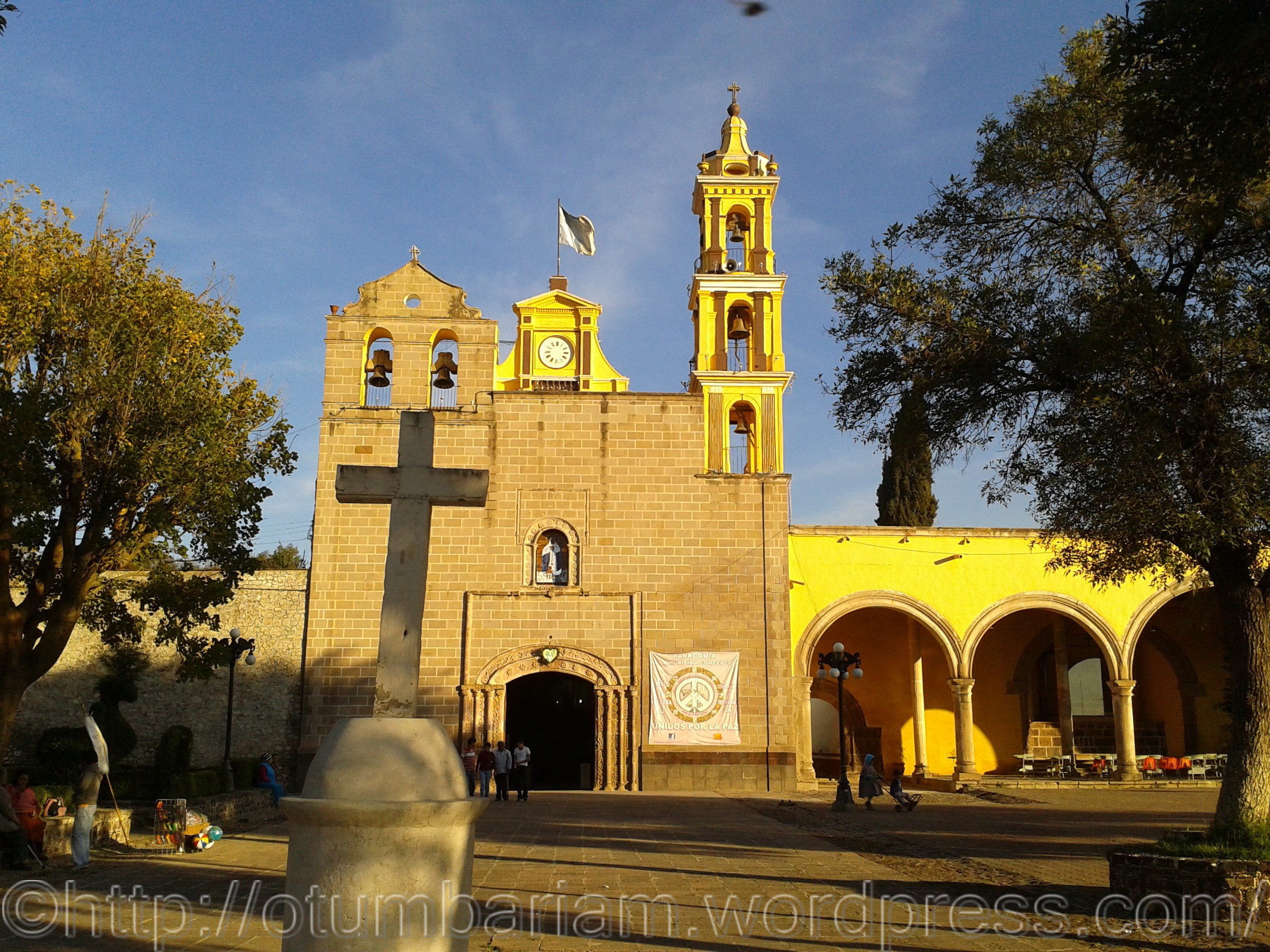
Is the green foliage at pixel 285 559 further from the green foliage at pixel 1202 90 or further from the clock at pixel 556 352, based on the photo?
the green foliage at pixel 1202 90

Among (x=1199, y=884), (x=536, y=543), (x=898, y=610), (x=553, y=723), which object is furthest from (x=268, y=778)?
(x=1199, y=884)

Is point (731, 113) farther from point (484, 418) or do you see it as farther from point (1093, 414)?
point (1093, 414)

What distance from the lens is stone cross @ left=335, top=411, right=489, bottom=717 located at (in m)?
5.02

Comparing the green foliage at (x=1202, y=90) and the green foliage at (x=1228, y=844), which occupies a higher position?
the green foliage at (x=1202, y=90)

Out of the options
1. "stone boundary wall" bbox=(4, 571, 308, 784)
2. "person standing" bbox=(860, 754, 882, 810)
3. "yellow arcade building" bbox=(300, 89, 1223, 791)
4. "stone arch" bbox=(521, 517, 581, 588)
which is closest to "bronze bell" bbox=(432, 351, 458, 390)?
"yellow arcade building" bbox=(300, 89, 1223, 791)

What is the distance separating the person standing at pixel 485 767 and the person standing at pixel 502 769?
0.11 m

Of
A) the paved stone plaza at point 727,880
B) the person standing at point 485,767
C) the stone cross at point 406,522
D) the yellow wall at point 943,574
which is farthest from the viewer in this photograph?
the yellow wall at point 943,574

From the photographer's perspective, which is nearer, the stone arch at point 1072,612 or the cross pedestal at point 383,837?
the cross pedestal at point 383,837

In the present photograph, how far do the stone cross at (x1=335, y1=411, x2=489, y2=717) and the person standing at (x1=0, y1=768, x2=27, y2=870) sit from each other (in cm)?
741

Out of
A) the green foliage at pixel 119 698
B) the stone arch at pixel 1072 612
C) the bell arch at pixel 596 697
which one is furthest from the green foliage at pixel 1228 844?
the green foliage at pixel 119 698

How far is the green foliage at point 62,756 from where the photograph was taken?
1731 centimetres

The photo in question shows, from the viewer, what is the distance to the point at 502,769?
19.6m

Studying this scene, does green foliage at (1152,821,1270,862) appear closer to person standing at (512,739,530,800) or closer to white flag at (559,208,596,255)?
person standing at (512,739,530,800)

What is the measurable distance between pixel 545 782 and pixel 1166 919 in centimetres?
1934
